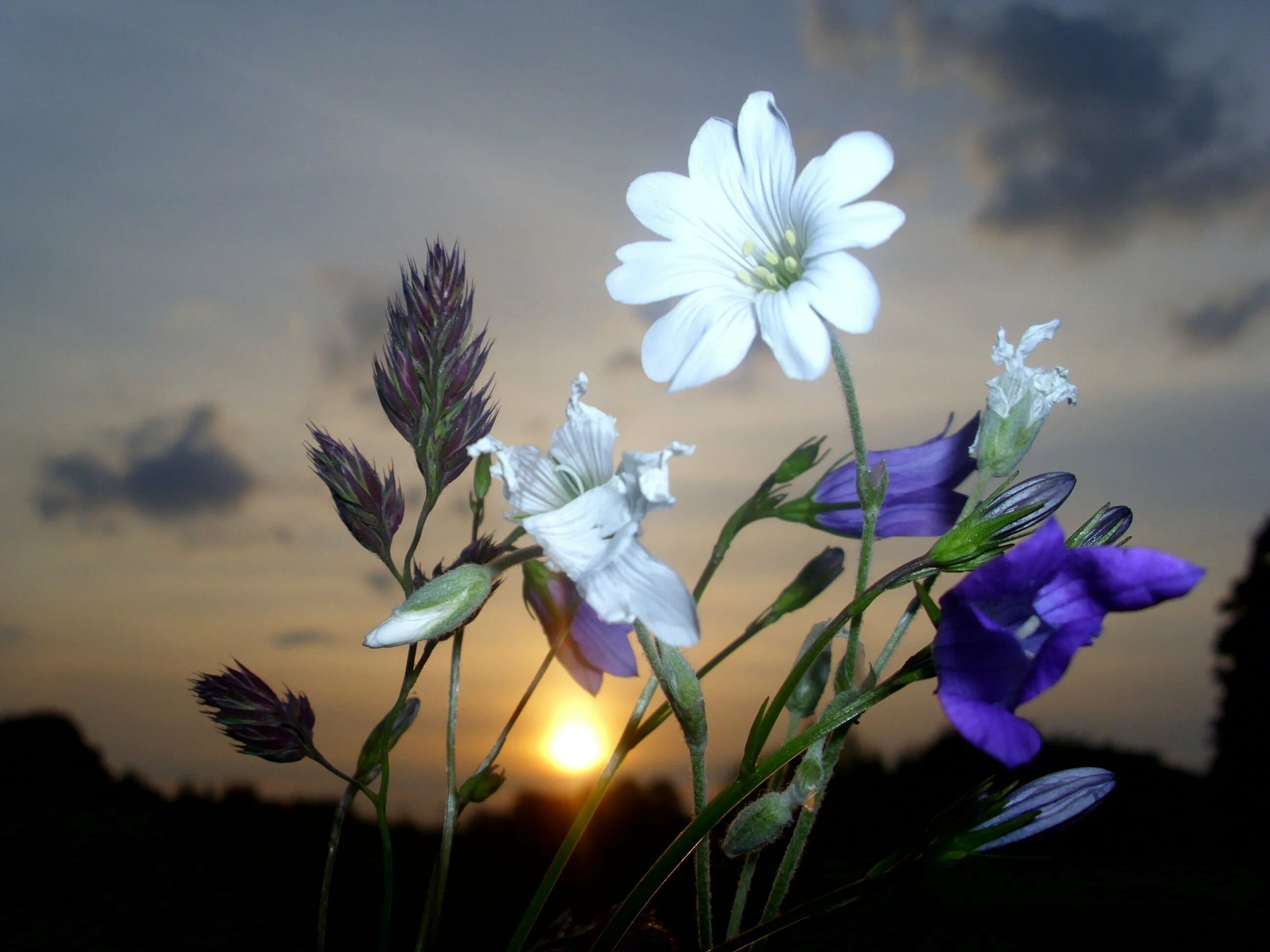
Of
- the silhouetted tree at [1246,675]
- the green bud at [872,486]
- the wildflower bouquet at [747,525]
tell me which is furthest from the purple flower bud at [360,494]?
the silhouetted tree at [1246,675]

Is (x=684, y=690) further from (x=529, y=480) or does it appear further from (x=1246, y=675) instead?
(x=1246, y=675)

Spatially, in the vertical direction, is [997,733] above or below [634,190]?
below

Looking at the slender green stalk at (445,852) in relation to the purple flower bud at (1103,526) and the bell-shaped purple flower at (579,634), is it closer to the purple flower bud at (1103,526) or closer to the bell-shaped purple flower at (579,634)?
the bell-shaped purple flower at (579,634)

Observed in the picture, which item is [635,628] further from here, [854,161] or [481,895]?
[481,895]

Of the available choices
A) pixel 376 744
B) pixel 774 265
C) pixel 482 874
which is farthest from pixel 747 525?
pixel 482 874

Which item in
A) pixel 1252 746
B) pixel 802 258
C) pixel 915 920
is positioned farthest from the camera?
pixel 1252 746

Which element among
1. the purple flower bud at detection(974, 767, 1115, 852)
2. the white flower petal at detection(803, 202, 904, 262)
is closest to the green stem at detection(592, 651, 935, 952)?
the purple flower bud at detection(974, 767, 1115, 852)

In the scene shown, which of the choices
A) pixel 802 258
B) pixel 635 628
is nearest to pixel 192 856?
pixel 635 628
